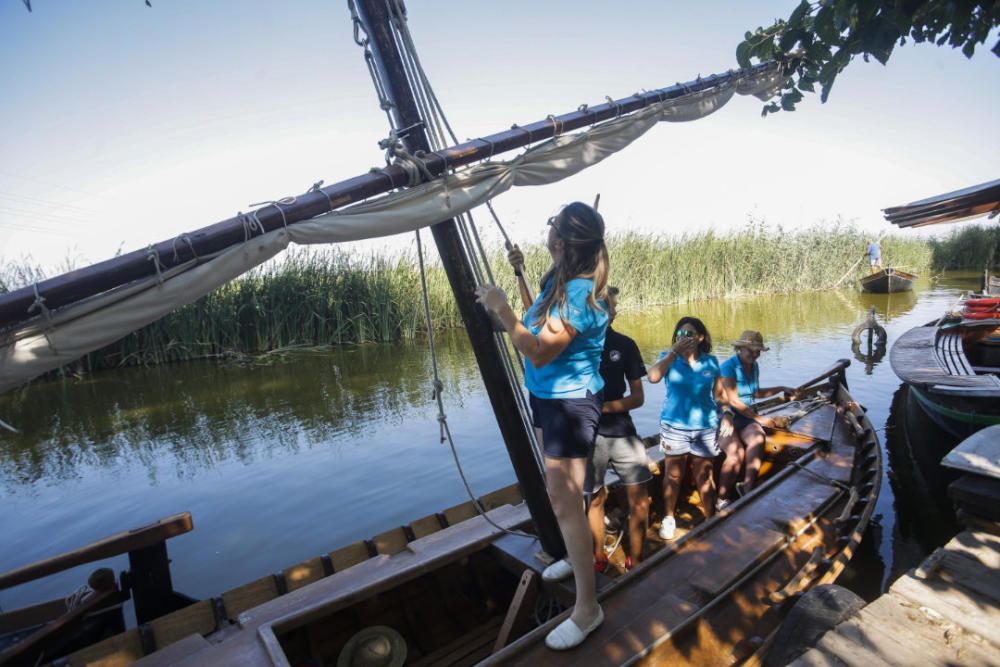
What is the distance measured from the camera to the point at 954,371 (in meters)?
6.28

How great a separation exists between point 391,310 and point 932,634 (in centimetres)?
1374

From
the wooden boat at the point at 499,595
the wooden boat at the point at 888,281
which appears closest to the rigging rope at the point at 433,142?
the wooden boat at the point at 499,595

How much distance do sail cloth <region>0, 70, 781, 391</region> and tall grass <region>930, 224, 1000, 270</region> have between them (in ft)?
132

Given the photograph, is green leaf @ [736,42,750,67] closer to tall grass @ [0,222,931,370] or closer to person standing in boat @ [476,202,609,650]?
person standing in boat @ [476,202,609,650]

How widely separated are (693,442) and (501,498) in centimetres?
138

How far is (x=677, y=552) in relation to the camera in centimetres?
270

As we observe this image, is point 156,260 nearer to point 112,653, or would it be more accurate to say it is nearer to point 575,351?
point 575,351

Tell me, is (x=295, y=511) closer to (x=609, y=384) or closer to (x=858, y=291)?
(x=609, y=384)

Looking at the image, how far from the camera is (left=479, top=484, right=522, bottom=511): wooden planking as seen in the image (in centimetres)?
352

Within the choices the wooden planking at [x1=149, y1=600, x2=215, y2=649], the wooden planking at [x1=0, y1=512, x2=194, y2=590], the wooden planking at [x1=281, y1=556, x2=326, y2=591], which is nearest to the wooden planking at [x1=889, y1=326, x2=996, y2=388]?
the wooden planking at [x1=281, y1=556, x2=326, y2=591]

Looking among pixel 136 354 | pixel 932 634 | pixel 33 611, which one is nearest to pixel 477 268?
pixel 932 634

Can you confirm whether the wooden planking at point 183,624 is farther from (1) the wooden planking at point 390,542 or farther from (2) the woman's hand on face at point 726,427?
(2) the woman's hand on face at point 726,427

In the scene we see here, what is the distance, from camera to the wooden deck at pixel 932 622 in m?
1.58

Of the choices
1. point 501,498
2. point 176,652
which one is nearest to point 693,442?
point 501,498
